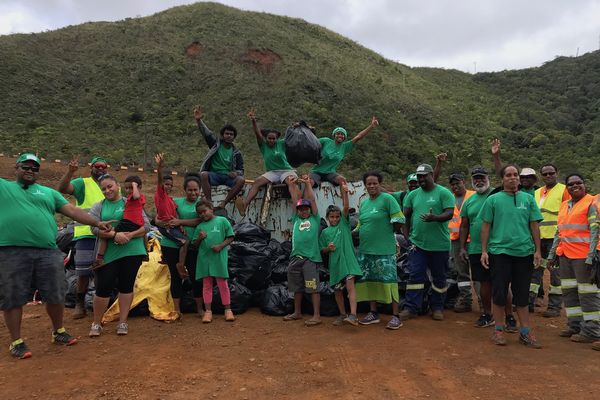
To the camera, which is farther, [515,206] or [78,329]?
[78,329]

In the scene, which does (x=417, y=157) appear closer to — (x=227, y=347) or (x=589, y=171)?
(x=589, y=171)

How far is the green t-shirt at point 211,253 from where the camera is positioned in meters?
4.98

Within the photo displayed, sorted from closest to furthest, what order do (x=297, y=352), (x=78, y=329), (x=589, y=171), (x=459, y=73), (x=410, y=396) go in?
(x=410, y=396)
(x=297, y=352)
(x=78, y=329)
(x=589, y=171)
(x=459, y=73)

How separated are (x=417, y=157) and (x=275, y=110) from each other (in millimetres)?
8118

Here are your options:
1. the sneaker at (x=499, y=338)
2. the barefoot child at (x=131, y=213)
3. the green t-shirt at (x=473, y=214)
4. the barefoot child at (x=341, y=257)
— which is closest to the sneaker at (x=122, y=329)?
the barefoot child at (x=131, y=213)

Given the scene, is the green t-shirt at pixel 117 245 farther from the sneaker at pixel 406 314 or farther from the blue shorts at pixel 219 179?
the sneaker at pixel 406 314

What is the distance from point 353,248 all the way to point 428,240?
32.1 inches

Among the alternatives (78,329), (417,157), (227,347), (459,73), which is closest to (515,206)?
(227,347)

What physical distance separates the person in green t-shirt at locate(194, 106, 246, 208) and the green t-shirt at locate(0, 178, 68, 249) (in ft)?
8.45

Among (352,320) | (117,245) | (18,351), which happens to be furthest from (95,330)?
(352,320)

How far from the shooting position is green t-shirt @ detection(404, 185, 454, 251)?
497 cm

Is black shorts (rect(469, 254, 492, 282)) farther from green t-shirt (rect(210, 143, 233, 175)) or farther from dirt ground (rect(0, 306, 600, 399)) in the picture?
green t-shirt (rect(210, 143, 233, 175))

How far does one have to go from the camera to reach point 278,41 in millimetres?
33844

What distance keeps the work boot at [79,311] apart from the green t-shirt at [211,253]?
55.7 inches
